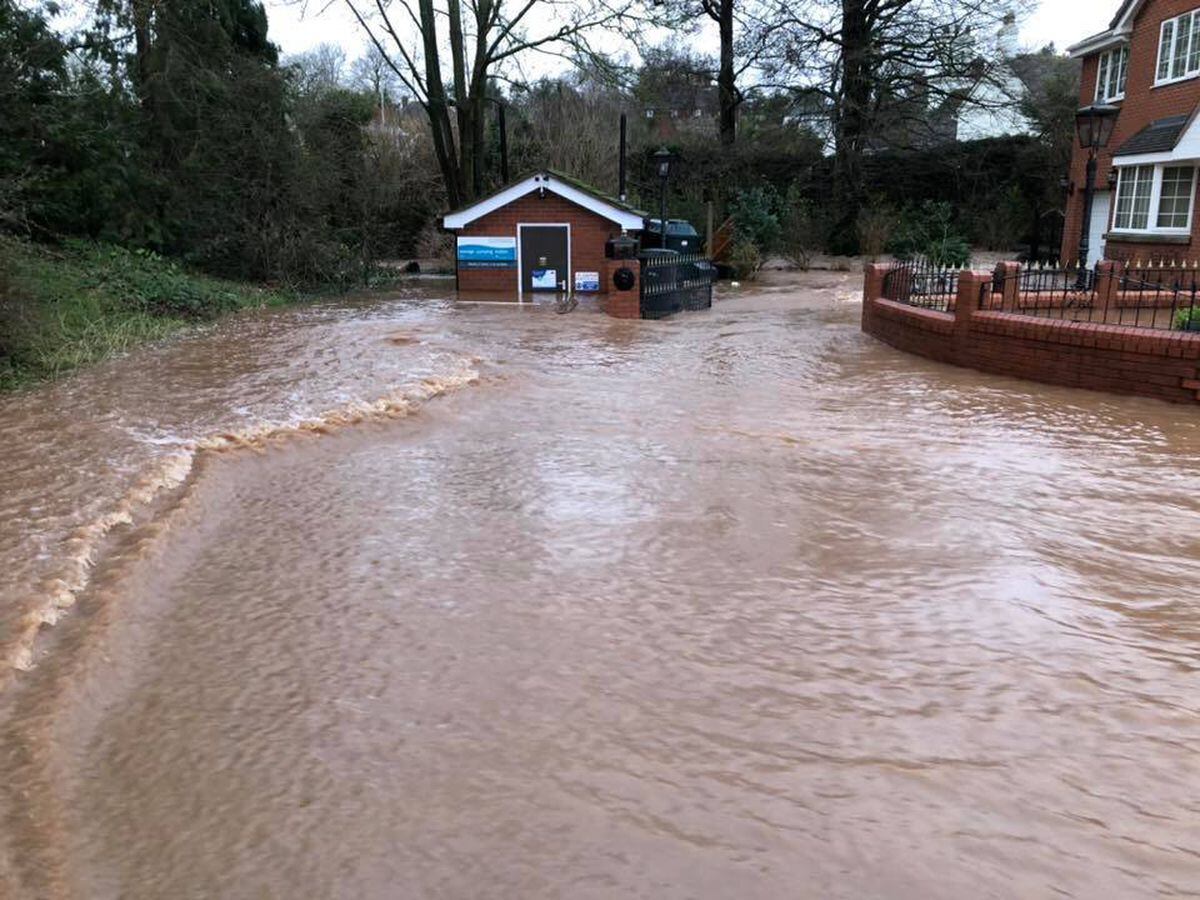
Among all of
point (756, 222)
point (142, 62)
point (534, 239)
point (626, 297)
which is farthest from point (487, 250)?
point (756, 222)

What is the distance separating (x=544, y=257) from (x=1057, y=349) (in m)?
14.3

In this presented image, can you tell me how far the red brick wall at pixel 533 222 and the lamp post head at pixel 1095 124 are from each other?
10.1 m

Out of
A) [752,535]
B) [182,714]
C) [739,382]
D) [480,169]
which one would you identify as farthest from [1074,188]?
[182,714]

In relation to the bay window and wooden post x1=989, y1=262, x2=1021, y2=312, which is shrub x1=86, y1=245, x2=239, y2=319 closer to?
wooden post x1=989, y1=262, x2=1021, y2=312

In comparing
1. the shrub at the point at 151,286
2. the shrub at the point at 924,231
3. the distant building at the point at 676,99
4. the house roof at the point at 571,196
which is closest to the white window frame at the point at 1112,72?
the shrub at the point at 924,231

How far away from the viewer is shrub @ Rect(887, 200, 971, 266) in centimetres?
2831

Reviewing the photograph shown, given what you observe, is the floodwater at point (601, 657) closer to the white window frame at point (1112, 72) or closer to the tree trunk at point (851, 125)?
the white window frame at point (1112, 72)

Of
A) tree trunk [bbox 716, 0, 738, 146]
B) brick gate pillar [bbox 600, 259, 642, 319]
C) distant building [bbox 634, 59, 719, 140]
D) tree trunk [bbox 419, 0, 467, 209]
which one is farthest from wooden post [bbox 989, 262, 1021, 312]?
tree trunk [bbox 716, 0, 738, 146]

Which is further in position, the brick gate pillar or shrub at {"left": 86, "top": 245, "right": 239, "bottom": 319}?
the brick gate pillar

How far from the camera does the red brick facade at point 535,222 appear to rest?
896 inches

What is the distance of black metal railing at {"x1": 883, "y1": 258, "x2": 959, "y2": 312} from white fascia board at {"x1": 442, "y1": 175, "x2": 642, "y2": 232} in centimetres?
889

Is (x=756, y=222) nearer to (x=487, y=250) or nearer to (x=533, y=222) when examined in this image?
(x=533, y=222)

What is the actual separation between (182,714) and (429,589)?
61.7 inches

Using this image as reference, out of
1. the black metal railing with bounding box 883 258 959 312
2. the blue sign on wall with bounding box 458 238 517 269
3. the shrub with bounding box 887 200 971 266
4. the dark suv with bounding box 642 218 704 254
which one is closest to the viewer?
the black metal railing with bounding box 883 258 959 312
